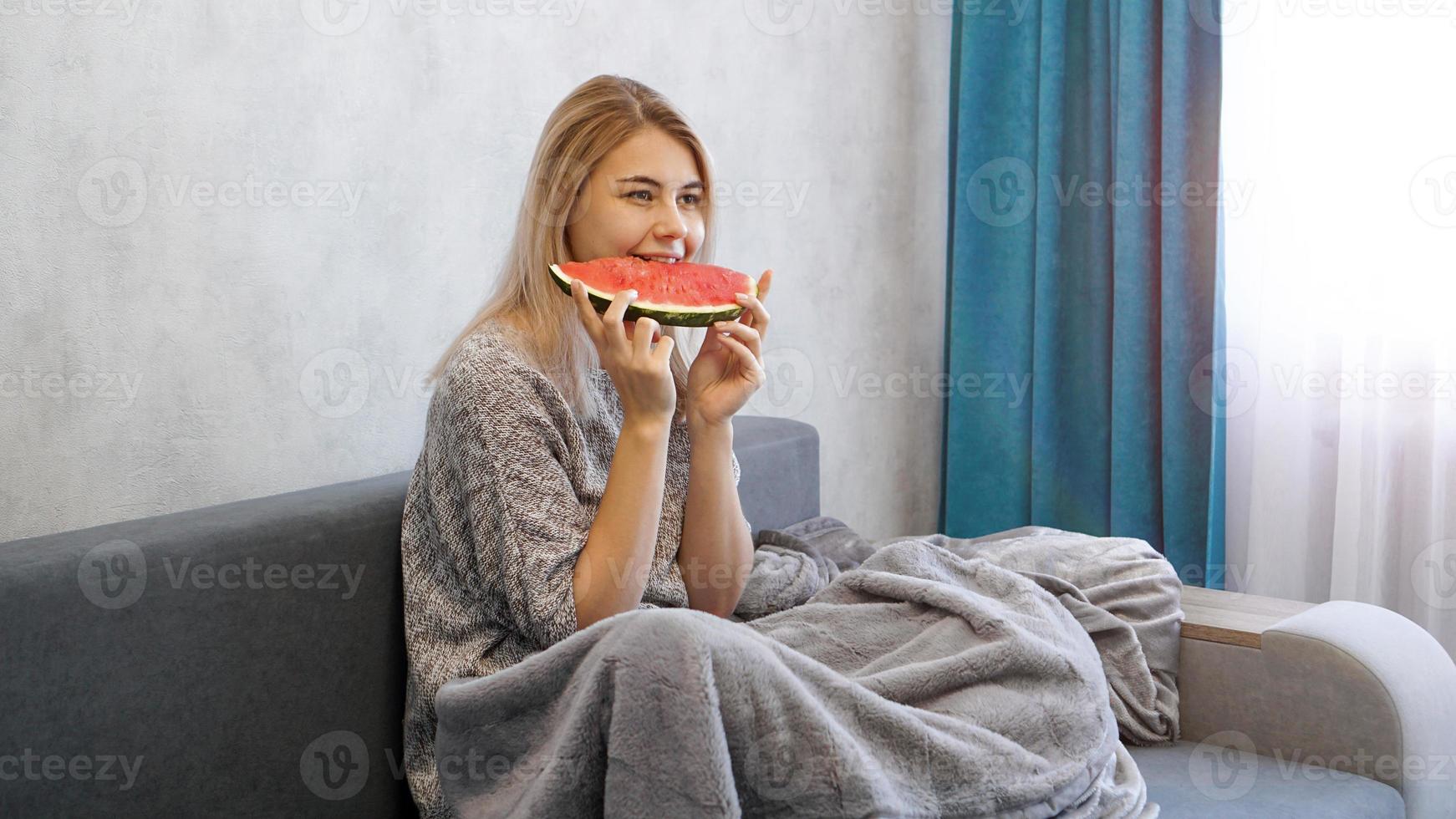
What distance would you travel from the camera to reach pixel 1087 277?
12.2ft

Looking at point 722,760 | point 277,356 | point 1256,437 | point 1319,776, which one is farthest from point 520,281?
point 1256,437

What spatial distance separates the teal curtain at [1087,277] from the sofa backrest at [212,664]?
2.42 metres

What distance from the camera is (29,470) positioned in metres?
1.82

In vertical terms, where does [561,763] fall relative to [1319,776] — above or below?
above

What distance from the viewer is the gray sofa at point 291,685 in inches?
55.4

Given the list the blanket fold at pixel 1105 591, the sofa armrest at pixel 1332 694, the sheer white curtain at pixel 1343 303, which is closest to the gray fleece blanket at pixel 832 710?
the blanket fold at pixel 1105 591

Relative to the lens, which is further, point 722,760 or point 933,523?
point 933,523

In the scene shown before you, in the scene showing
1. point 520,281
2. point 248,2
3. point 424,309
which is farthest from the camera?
point 424,309

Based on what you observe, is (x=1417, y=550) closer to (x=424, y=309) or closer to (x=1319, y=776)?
(x=1319, y=776)

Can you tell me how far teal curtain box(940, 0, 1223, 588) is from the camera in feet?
11.3

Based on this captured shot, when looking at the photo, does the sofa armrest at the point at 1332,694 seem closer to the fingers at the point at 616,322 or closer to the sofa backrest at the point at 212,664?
the fingers at the point at 616,322

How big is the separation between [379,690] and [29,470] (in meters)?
0.63

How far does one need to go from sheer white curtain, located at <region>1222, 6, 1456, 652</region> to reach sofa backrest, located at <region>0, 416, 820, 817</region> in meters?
2.53

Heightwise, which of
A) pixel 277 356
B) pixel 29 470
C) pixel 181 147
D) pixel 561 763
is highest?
pixel 181 147
